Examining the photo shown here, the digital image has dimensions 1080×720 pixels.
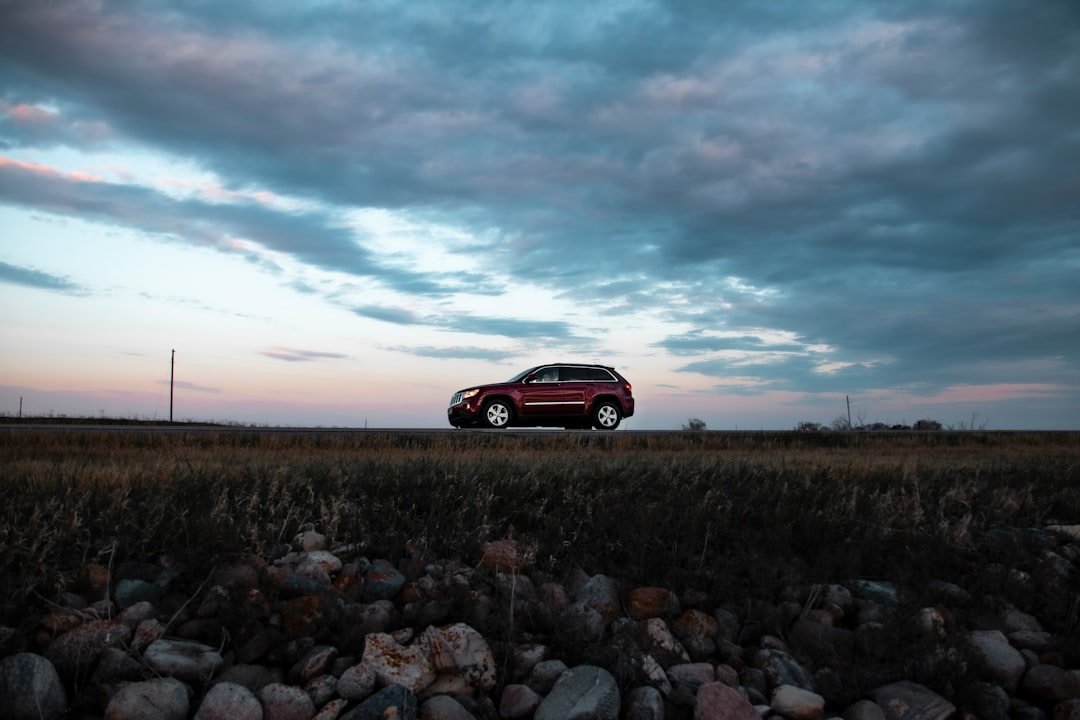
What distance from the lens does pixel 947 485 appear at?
33.3 ft

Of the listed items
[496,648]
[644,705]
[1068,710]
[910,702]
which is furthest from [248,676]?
[1068,710]

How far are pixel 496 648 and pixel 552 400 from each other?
51.9 ft

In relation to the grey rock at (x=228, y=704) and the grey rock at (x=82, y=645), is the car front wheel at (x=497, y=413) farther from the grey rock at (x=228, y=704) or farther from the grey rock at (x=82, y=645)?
the grey rock at (x=228, y=704)

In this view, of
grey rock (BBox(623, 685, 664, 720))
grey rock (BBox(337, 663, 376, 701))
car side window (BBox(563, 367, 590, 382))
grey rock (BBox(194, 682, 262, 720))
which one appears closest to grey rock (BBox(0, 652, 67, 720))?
grey rock (BBox(194, 682, 262, 720))

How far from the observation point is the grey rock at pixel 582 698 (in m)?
5.14

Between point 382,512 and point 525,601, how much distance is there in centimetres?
178

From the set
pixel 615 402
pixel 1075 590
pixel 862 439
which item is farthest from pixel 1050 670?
pixel 615 402

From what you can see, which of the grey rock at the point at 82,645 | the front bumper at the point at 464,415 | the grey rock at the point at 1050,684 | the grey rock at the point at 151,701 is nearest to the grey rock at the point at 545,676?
the grey rock at the point at 151,701

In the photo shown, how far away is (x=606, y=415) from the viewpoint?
21.8 m

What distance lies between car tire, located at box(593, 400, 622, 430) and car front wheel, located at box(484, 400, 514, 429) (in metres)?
2.23

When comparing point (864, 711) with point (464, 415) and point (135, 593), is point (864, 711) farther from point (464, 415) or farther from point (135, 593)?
point (464, 415)

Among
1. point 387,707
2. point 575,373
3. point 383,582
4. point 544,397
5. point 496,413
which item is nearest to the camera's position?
point 387,707

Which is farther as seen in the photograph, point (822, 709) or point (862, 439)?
point (862, 439)

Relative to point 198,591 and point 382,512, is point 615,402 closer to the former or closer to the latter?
point 382,512
